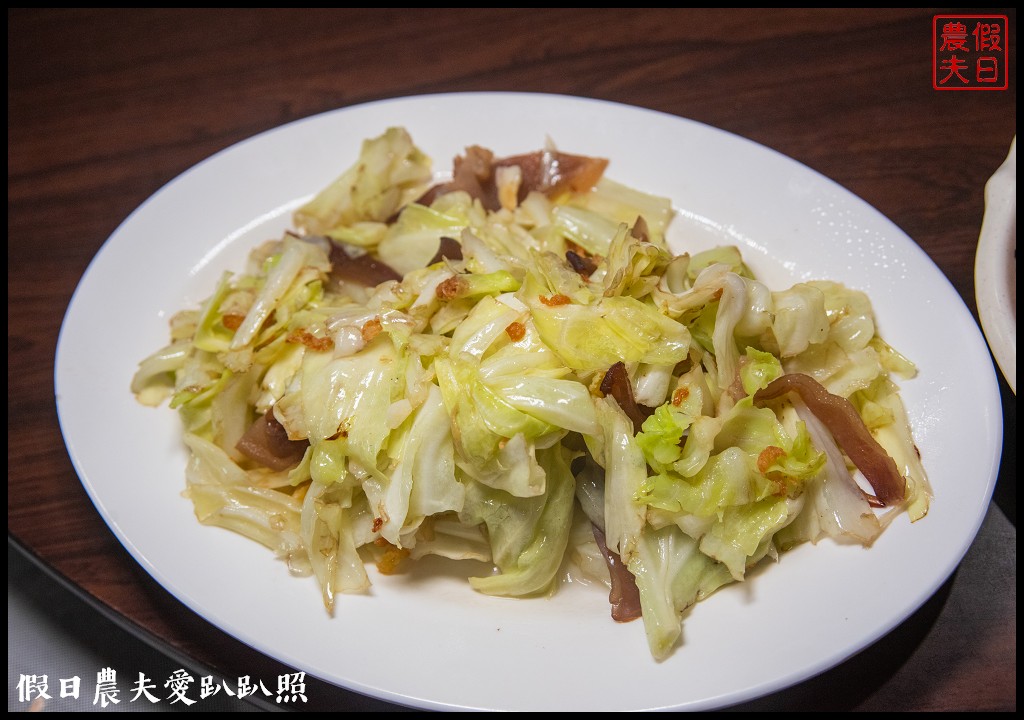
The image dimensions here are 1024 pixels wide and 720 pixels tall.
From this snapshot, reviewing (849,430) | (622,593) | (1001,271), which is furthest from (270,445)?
(1001,271)

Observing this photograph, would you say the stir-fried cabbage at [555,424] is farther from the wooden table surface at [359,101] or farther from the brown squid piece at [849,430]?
the wooden table surface at [359,101]

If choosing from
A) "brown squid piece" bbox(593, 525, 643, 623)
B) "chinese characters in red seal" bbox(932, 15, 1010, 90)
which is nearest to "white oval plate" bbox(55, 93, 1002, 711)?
"brown squid piece" bbox(593, 525, 643, 623)

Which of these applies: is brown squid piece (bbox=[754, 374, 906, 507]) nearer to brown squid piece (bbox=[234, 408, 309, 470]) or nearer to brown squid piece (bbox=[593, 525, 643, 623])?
brown squid piece (bbox=[593, 525, 643, 623])

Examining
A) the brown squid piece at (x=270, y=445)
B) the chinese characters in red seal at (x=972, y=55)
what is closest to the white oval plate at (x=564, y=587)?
the brown squid piece at (x=270, y=445)

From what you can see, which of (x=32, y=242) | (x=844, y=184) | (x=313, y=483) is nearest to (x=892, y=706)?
(x=313, y=483)

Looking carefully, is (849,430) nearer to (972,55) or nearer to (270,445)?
(270,445)

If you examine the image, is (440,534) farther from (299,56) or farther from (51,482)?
(299,56)
